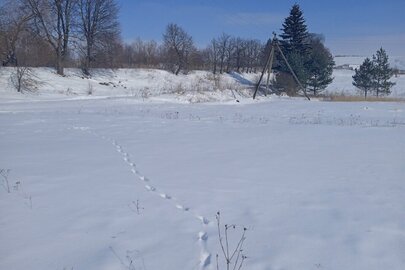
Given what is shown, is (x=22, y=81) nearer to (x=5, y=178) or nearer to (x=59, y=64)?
(x=59, y=64)

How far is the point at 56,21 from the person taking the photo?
3706cm

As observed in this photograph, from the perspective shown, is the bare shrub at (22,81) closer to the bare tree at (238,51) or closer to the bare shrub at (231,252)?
the bare shrub at (231,252)

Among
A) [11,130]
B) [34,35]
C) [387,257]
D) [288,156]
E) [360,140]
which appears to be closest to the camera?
[387,257]

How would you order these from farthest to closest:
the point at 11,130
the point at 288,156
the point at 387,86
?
the point at 387,86 → the point at 11,130 → the point at 288,156

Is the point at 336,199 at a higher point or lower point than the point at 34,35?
lower

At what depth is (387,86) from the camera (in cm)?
4309

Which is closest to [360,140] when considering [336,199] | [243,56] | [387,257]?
[336,199]

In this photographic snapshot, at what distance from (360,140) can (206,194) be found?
5778 mm

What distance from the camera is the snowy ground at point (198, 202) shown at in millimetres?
3693

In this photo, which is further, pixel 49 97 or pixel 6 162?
pixel 49 97

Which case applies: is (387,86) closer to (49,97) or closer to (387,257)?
(49,97)

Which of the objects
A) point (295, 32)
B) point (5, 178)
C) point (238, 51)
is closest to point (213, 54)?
point (238, 51)

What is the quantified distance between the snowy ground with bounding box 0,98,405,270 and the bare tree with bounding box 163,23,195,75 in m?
47.6

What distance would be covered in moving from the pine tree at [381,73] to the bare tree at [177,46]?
25100 mm
